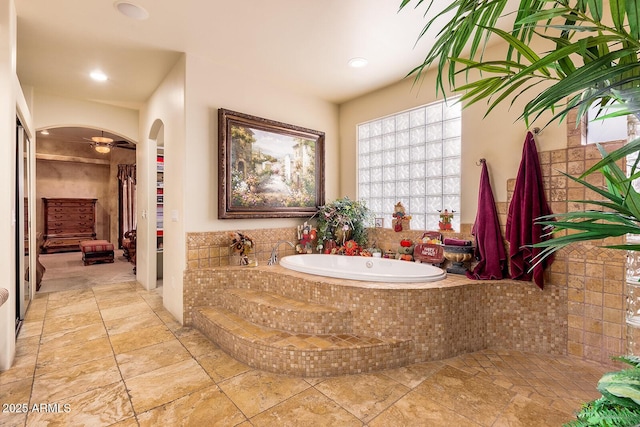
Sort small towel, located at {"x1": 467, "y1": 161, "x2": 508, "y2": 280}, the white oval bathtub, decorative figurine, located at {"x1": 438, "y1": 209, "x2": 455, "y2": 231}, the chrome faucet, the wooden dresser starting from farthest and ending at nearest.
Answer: the wooden dresser → the chrome faucet → decorative figurine, located at {"x1": 438, "y1": 209, "x2": 455, "y2": 231} → small towel, located at {"x1": 467, "y1": 161, "x2": 508, "y2": 280} → the white oval bathtub

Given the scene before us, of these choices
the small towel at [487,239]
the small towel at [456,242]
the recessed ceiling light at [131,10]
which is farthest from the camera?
the small towel at [456,242]

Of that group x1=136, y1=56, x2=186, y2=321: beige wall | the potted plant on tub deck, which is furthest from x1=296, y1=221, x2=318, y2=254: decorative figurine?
x1=136, y1=56, x2=186, y2=321: beige wall

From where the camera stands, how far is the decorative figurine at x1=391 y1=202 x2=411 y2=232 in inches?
136

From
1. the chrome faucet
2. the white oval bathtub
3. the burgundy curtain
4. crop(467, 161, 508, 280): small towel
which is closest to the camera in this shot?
the white oval bathtub

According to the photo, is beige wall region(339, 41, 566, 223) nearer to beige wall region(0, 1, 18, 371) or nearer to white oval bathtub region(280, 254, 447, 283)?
white oval bathtub region(280, 254, 447, 283)

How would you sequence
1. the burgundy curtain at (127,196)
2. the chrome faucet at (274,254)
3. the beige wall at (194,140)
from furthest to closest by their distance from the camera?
1. the burgundy curtain at (127,196)
2. the chrome faucet at (274,254)
3. the beige wall at (194,140)

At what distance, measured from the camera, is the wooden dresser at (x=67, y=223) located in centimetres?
777

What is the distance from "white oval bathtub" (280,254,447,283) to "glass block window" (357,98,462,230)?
1.96ft

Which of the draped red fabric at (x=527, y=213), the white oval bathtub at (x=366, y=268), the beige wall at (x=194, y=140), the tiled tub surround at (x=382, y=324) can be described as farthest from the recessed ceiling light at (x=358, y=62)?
the tiled tub surround at (x=382, y=324)

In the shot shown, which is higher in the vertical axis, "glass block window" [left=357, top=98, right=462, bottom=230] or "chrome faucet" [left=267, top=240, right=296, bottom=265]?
"glass block window" [left=357, top=98, right=462, bottom=230]

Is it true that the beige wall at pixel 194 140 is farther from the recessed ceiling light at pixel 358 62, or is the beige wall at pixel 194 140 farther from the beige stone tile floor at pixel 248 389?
the recessed ceiling light at pixel 358 62

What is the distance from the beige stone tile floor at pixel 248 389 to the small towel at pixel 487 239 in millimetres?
644

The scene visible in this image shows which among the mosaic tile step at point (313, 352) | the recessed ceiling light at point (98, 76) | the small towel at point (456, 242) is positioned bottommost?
the mosaic tile step at point (313, 352)

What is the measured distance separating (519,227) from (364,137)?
2227 millimetres
